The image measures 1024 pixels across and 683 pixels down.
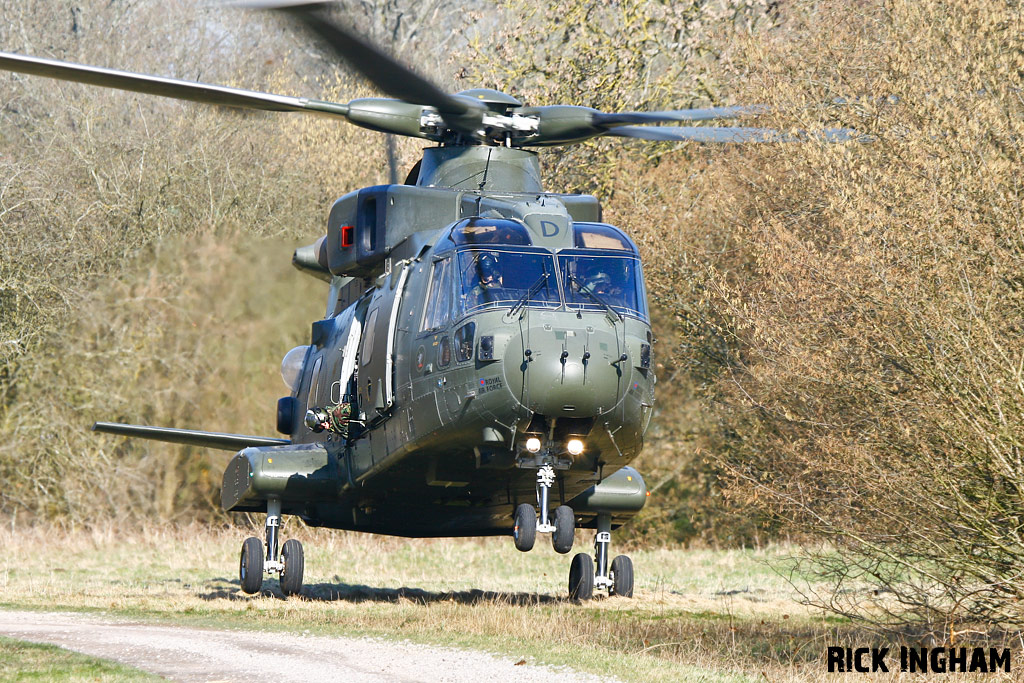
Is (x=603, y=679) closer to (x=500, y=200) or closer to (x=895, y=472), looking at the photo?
(x=895, y=472)

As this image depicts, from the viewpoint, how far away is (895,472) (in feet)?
36.4

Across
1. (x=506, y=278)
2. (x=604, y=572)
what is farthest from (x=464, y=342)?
(x=604, y=572)

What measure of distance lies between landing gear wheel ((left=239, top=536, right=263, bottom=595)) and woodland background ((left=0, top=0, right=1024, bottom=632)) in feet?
18.8

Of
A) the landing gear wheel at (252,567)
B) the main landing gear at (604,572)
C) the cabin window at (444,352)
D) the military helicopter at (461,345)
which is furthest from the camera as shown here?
the landing gear wheel at (252,567)

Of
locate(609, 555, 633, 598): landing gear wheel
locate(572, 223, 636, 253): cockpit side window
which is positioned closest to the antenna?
locate(572, 223, 636, 253): cockpit side window

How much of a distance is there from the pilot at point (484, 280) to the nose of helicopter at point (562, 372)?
2.01 ft

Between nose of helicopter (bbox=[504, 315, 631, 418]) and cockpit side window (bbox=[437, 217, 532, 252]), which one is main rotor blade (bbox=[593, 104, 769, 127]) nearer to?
cockpit side window (bbox=[437, 217, 532, 252])

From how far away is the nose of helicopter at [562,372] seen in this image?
462 inches

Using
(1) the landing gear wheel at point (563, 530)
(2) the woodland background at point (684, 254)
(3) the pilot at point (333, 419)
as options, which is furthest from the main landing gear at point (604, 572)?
(3) the pilot at point (333, 419)

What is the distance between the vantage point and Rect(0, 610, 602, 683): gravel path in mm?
9344

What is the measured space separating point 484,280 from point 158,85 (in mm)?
3443

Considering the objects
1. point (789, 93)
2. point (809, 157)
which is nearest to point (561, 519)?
point (809, 157)

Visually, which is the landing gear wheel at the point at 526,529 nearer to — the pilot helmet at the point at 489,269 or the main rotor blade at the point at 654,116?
the pilot helmet at the point at 489,269

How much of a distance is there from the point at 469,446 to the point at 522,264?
1.84 m
